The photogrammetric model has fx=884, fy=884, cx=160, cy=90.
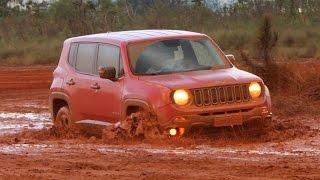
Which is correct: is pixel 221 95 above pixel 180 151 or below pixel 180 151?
above

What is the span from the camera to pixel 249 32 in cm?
3741

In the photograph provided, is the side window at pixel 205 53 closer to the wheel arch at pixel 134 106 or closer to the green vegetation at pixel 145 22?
the wheel arch at pixel 134 106

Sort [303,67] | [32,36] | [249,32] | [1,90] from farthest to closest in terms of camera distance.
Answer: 1. [32,36]
2. [249,32]
3. [1,90]
4. [303,67]

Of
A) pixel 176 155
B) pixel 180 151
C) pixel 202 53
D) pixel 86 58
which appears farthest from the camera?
pixel 86 58

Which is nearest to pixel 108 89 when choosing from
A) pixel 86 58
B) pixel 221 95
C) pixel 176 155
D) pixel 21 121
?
pixel 86 58

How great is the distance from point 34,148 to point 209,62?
9.50 ft

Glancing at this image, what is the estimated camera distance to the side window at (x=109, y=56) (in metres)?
12.8

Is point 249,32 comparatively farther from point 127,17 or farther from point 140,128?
point 140,128

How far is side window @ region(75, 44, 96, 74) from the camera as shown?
1339cm

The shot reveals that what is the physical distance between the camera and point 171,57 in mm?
12578

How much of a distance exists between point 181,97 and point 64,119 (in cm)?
304

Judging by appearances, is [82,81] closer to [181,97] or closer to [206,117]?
[181,97]

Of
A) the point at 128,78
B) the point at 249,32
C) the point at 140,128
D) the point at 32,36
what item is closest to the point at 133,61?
the point at 128,78

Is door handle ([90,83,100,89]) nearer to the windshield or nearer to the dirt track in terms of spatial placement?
the windshield
